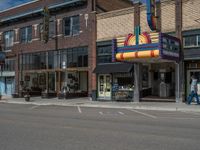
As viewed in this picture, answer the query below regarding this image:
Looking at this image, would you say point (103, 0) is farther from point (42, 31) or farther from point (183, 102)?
point (183, 102)

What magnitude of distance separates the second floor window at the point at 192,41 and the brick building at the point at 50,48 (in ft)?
28.8

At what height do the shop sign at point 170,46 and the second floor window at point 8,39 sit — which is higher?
the second floor window at point 8,39

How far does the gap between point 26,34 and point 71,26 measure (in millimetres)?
7228

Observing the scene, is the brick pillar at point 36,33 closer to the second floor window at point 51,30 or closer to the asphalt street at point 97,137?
the second floor window at point 51,30

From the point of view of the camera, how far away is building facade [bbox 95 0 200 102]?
79.6 ft

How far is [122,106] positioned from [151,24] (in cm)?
635

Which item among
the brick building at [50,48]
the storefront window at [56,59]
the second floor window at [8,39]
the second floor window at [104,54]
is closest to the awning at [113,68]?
the second floor window at [104,54]

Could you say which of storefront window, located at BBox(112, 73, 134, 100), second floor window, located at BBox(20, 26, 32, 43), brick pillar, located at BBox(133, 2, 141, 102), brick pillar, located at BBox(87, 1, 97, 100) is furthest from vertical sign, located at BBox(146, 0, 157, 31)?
second floor window, located at BBox(20, 26, 32, 43)

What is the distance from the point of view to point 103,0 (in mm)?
32438

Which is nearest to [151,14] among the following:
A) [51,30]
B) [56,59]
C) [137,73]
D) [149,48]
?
[149,48]

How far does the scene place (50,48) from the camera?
35000mm

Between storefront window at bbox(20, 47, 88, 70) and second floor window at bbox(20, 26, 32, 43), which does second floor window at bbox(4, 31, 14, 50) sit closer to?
second floor window at bbox(20, 26, 32, 43)

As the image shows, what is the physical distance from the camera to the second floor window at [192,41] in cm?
2386

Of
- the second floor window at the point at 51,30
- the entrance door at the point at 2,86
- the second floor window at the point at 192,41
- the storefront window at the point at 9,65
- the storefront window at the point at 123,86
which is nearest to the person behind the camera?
the second floor window at the point at 192,41
